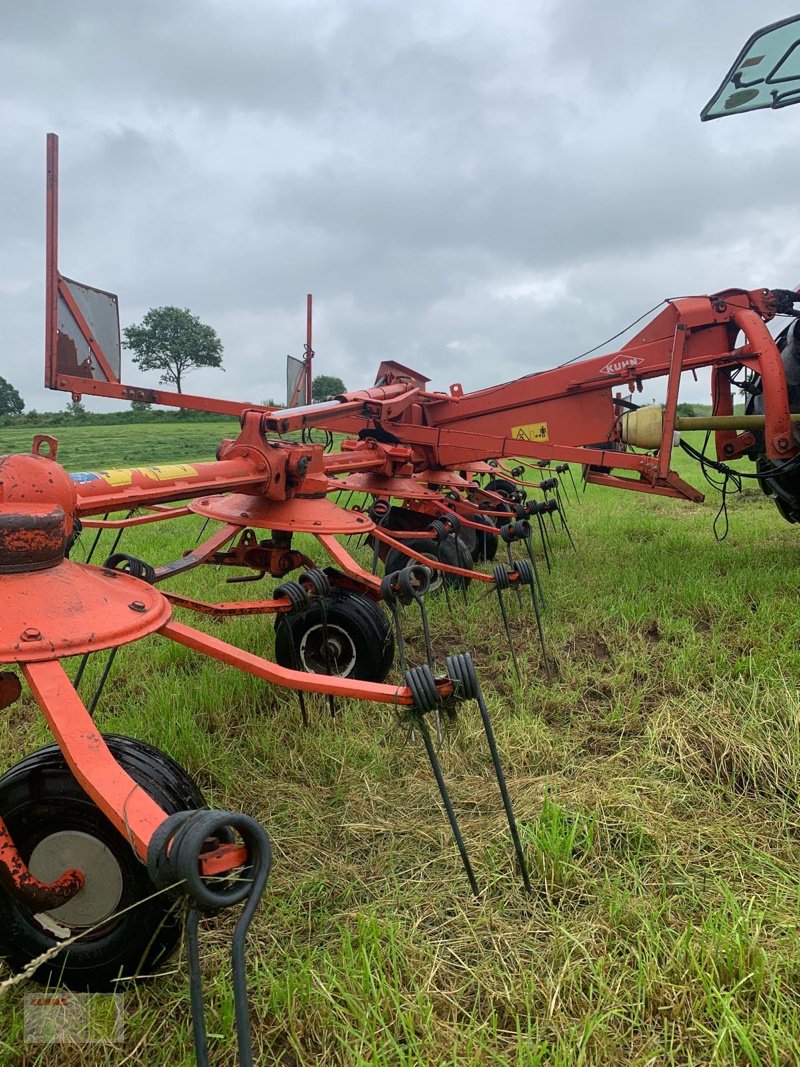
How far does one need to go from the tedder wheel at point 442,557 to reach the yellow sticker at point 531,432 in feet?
3.04

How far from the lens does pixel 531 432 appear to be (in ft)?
15.7

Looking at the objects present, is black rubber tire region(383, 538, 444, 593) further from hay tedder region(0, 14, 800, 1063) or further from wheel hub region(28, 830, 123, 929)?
wheel hub region(28, 830, 123, 929)

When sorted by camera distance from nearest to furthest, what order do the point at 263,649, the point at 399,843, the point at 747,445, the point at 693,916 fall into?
the point at 693,916
the point at 399,843
the point at 263,649
the point at 747,445

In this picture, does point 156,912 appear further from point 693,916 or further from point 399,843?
point 693,916

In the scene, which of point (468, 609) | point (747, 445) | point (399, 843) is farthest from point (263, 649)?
point (747, 445)

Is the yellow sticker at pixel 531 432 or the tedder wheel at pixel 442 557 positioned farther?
the yellow sticker at pixel 531 432

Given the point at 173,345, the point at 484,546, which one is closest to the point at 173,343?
the point at 173,345

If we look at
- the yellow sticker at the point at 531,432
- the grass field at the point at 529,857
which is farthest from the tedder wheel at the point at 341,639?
the yellow sticker at the point at 531,432

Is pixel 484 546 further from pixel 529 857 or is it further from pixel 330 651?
pixel 529 857

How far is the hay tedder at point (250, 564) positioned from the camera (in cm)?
126

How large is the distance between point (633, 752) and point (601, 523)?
17.4 feet

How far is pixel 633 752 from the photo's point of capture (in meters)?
2.30

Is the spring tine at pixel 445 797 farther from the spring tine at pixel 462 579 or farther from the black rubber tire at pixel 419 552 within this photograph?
the black rubber tire at pixel 419 552

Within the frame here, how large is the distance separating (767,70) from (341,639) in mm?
4222
